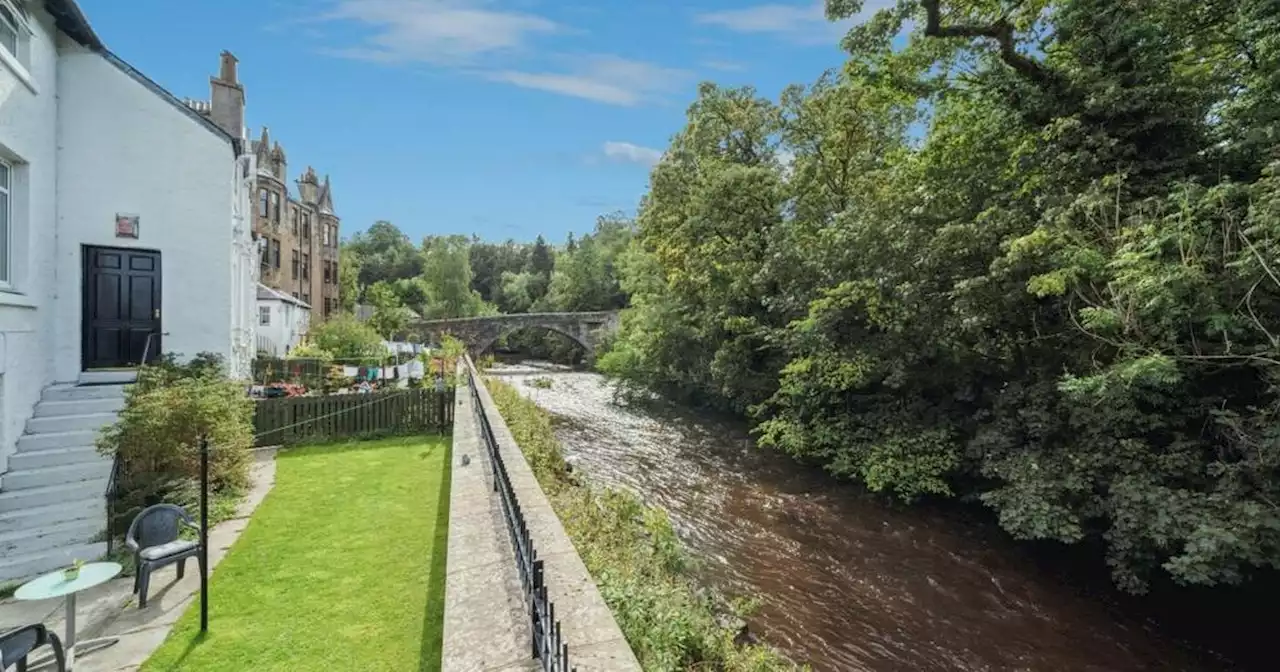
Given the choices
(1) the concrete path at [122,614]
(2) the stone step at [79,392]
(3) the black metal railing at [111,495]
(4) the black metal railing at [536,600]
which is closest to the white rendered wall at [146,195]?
(2) the stone step at [79,392]

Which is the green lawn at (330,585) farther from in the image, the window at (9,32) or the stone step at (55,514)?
the window at (9,32)

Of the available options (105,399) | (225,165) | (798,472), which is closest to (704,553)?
(798,472)

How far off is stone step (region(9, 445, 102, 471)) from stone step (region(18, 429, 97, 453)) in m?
0.09

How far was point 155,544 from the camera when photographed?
6.06 meters

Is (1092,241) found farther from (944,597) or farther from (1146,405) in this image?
(944,597)

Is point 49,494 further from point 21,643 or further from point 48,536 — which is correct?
point 21,643

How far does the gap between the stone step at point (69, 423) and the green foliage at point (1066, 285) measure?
1326cm

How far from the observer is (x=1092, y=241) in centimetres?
815

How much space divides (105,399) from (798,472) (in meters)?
14.2

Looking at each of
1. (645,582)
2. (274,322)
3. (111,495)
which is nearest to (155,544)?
(111,495)

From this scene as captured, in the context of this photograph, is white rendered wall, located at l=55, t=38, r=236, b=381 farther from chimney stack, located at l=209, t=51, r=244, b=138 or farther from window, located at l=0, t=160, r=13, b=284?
chimney stack, located at l=209, t=51, r=244, b=138

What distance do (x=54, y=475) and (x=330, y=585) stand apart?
5.00 m

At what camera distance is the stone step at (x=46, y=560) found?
6438 millimetres

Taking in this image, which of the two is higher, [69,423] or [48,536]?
[69,423]
